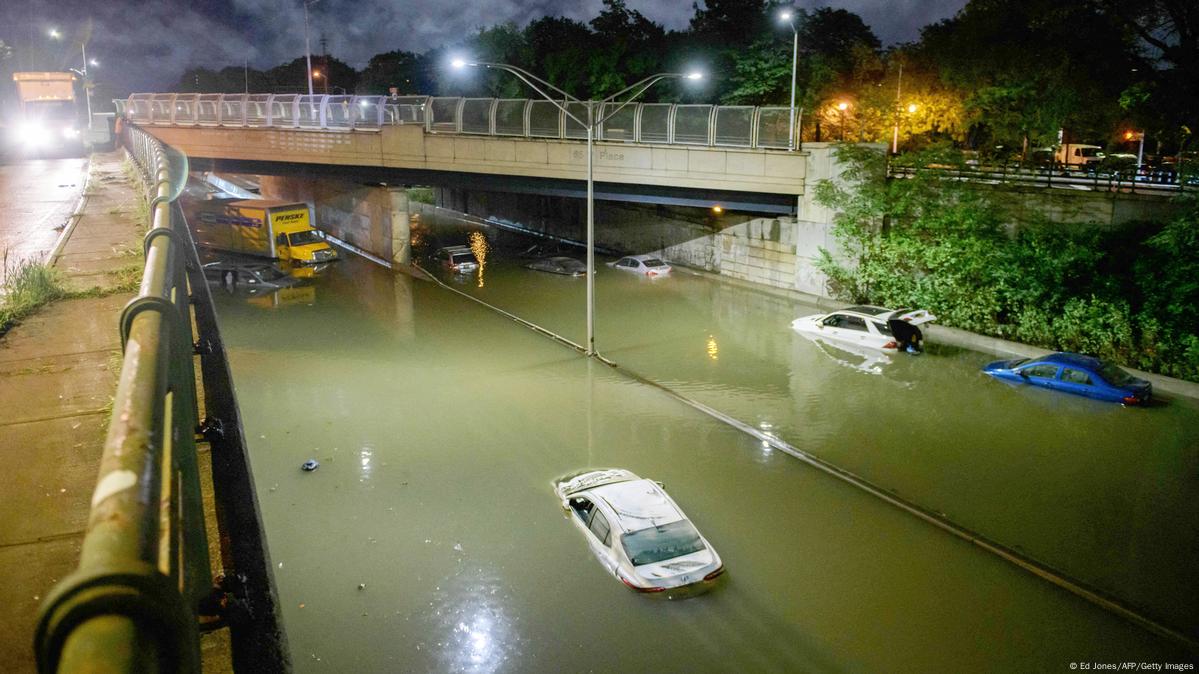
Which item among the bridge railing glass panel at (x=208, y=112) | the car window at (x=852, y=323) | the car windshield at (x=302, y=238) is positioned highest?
the bridge railing glass panel at (x=208, y=112)

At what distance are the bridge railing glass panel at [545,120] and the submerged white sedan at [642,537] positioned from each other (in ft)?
73.1

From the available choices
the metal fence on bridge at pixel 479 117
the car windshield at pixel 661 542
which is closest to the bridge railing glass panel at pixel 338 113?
the metal fence on bridge at pixel 479 117

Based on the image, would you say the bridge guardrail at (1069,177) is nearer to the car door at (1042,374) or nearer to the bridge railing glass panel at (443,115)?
the car door at (1042,374)

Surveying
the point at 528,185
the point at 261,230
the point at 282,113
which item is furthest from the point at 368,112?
the point at 528,185

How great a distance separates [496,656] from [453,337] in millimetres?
17415

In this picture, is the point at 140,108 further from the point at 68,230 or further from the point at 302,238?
the point at 68,230

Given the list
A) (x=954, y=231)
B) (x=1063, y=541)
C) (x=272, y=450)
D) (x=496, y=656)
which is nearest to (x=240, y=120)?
(x=272, y=450)

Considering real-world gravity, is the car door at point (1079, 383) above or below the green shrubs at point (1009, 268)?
below

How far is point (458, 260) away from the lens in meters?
39.0

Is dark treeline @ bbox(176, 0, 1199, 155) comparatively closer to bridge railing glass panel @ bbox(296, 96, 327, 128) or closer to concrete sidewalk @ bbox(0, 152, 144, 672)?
bridge railing glass panel @ bbox(296, 96, 327, 128)

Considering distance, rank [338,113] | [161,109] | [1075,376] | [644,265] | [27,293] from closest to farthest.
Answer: [27,293]
[1075,376]
[644,265]
[338,113]
[161,109]

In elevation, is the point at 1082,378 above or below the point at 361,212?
below

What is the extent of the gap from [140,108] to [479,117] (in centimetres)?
2305

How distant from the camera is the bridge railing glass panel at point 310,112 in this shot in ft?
125
